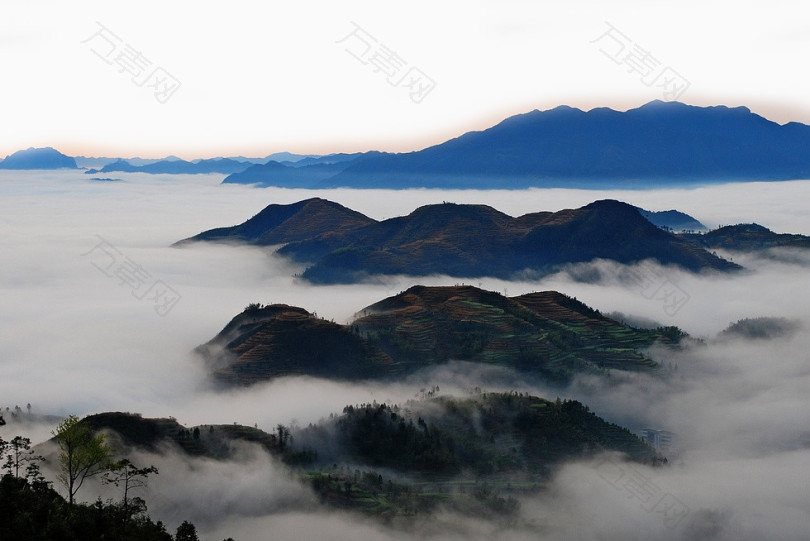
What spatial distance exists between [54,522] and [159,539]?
20.7m

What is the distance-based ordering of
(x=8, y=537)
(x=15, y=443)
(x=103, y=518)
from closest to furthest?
1. (x=8, y=537)
2. (x=103, y=518)
3. (x=15, y=443)

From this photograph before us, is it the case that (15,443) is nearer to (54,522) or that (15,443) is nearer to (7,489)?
(7,489)

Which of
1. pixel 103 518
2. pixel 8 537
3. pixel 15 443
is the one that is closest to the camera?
pixel 8 537

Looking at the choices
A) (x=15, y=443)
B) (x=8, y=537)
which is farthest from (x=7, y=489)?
(x=15, y=443)

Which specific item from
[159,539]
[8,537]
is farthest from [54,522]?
[159,539]

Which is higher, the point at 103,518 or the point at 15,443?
the point at 15,443

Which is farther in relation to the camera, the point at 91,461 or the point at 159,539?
the point at 91,461

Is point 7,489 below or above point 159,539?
above

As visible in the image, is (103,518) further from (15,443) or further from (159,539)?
(15,443)

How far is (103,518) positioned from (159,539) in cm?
1030

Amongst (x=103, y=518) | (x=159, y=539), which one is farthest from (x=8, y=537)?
(x=159, y=539)

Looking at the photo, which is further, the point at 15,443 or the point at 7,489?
the point at 15,443

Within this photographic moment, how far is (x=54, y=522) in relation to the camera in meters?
117

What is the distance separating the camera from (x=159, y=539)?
132625mm
